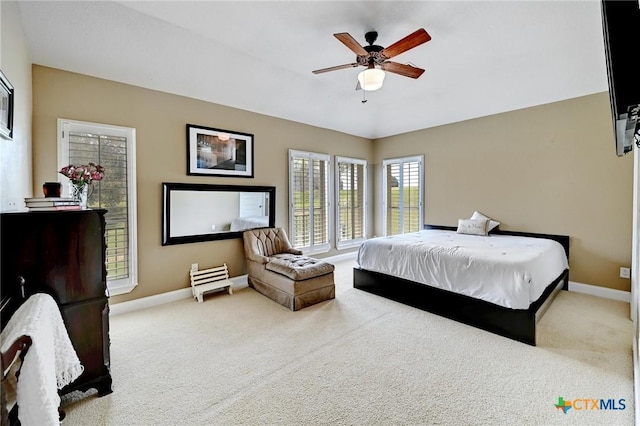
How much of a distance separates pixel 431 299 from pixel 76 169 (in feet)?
12.0

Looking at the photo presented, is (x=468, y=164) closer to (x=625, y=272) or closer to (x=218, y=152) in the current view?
(x=625, y=272)

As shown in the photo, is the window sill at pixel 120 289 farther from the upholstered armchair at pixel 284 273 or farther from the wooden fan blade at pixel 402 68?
the wooden fan blade at pixel 402 68

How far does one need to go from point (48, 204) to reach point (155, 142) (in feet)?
5.92

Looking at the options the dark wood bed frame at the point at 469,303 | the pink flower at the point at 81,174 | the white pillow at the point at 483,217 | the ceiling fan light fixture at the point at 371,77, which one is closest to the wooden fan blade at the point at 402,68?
the ceiling fan light fixture at the point at 371,77

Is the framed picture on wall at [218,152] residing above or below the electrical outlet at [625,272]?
above

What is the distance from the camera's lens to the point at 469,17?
264cm

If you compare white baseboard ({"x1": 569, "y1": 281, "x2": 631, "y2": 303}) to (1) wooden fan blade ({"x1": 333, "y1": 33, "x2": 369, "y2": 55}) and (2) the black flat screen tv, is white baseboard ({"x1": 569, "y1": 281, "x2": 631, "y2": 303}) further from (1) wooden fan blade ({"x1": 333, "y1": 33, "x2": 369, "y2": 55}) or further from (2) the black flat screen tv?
(1) wooden fan blade ({"x1": 333, "y1": 33, "x2": 369, "y2": 55})

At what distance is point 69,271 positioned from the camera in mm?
1869

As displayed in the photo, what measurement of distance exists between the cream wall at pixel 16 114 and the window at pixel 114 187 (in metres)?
0.43

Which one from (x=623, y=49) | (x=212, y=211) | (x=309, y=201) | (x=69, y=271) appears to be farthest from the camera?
(x=309, y=201)

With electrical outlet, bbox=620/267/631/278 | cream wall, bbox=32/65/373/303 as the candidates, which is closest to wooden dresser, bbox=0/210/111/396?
cream wall, bbox=32/65/373/303

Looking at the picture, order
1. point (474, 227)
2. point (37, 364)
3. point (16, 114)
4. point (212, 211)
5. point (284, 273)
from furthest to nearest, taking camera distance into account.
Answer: point (474, 227), point (212, 211), point (284, 273), point (16, 114), point (37, 364)

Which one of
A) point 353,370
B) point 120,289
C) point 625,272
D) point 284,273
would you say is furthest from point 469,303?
point 120,289

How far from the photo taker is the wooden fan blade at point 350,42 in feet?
7.25
